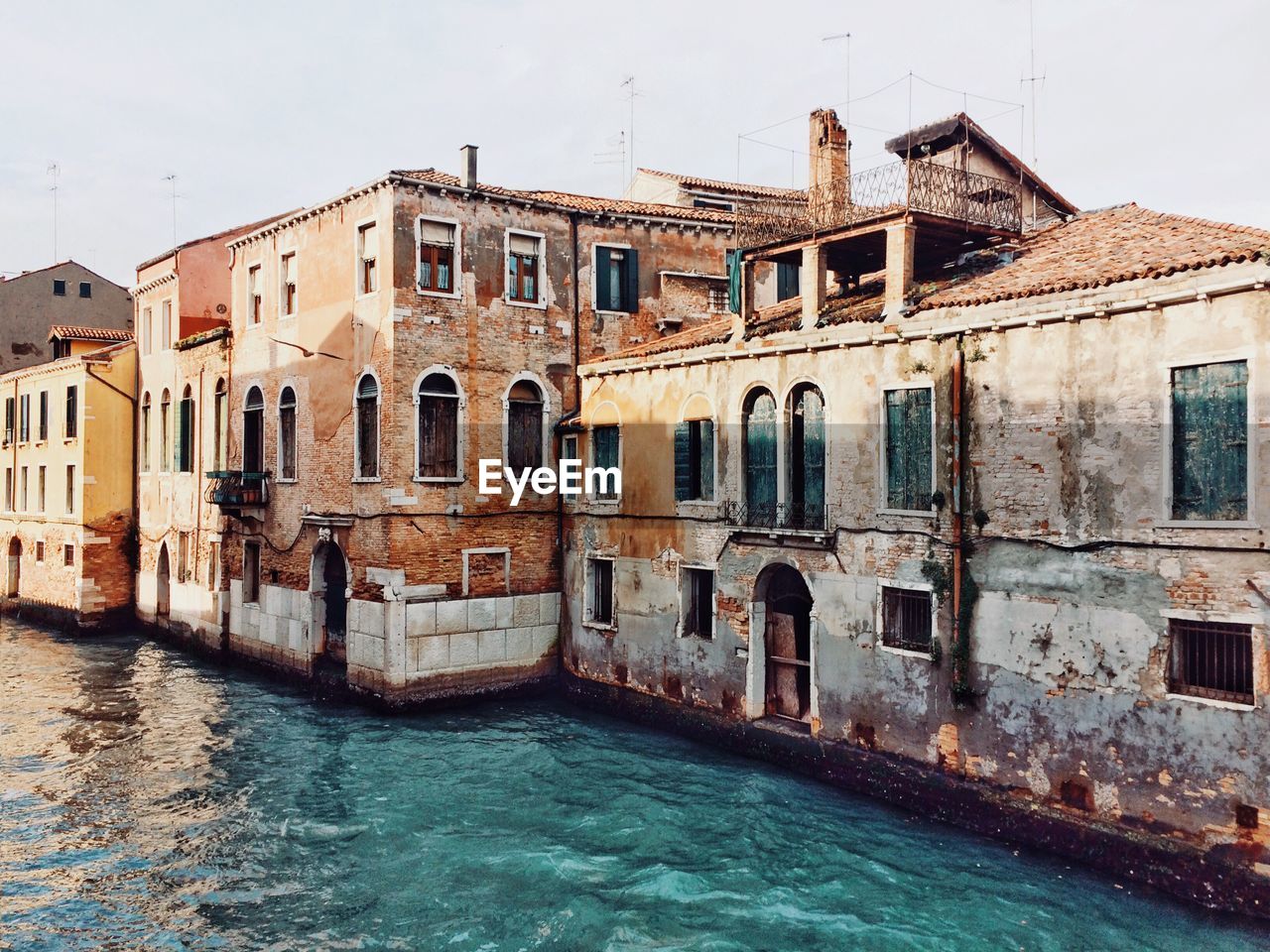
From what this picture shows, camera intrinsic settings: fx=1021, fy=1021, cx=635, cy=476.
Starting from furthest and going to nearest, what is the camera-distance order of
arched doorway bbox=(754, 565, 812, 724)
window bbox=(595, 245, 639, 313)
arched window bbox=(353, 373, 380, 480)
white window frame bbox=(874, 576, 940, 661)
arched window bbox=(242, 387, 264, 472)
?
arched window bbox=(242, 387, 264, 472), window bbox=(595, 245, 639, 313), arched window bbox=(353, 373, 380, 480), arched doorway bbox=(754, 565, 812, 724), white window frame bbox=(874, 576, 940, 661)

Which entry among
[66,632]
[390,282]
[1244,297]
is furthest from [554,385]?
[66,632]

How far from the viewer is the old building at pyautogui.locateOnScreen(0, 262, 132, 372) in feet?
120

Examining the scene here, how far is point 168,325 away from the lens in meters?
27.8

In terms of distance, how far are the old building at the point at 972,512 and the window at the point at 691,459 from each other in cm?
7

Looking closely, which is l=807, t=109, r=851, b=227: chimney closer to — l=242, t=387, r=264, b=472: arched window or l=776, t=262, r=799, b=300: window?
l=776, t=262, r=799, b=300: window

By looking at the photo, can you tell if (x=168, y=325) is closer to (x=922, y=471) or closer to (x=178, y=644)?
(x=178, y=644)

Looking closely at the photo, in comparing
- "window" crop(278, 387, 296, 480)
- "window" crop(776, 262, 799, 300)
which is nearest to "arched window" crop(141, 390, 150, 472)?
"window" crop(278, 387, 296, 480)

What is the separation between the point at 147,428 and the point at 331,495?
11.9 m

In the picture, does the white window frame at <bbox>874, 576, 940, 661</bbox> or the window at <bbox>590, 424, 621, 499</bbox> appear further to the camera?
the window at <bbox>590, 424, 621, 499</bbox>

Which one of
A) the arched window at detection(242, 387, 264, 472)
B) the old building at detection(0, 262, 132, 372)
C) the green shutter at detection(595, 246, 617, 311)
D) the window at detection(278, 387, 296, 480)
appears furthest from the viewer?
the old building at detection(0, 262, 132, 372)

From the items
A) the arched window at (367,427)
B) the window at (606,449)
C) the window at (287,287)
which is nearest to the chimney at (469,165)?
the arched window at (367,427)

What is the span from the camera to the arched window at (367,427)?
63.6 feet

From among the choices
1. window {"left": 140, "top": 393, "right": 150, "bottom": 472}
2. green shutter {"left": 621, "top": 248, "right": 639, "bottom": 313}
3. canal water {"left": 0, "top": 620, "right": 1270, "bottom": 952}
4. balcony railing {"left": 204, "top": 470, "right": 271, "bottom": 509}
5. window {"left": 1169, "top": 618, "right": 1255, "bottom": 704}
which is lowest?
canal water {"left": 0, "top": 620, "right": 1270, "bottom": 952}

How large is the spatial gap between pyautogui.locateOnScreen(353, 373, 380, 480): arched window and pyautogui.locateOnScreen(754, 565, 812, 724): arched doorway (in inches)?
309
